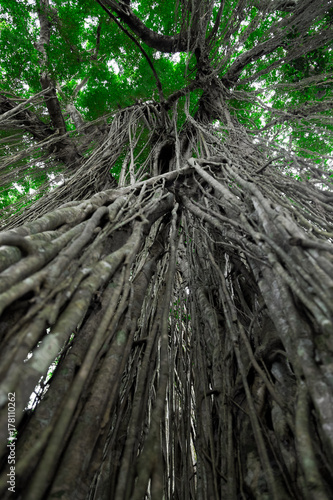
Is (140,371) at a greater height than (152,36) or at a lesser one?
lesser

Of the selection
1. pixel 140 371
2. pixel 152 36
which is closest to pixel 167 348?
pixel 140 371

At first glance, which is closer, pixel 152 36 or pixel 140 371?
pixel 140 371

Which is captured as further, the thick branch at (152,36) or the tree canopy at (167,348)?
the thick branch at (152,36)

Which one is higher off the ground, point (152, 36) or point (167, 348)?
point (152, 36)

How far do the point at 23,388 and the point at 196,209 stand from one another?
110 centimetres

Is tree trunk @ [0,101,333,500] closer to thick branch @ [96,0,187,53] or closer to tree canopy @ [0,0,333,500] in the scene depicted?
tree canopy @ [0,0,333,500]

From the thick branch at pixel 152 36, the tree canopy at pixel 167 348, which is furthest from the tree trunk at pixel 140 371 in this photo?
the thick branch at pixel 152 36

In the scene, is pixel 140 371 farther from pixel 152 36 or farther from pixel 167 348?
pixel 152 36

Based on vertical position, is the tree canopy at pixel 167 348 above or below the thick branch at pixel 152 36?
below

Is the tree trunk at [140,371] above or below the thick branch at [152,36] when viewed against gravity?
below

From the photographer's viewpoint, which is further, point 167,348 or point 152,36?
point 152,36

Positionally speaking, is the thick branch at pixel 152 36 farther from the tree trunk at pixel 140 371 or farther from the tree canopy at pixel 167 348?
the tree trunk at pixel 140 371

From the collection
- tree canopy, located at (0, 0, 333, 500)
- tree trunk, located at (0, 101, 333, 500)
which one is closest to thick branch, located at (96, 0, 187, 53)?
tree canopy, located at (0, 0, 333, 500)

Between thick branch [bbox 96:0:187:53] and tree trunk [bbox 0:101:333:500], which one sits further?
thick branch [bbox 96:0:187:53]
